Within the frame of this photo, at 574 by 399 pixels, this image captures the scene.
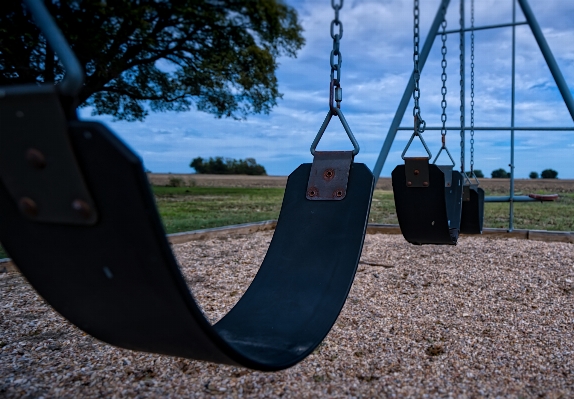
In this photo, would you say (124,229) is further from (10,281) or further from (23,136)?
(10,281)

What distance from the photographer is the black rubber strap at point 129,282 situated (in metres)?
0.69

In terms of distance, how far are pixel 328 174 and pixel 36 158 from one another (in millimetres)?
888

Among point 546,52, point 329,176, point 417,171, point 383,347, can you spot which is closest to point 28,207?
point 329,176

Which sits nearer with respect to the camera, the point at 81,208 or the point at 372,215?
the point at 81,208

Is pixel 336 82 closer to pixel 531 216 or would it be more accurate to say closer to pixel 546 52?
pixel 546 52

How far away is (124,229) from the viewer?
0.72m

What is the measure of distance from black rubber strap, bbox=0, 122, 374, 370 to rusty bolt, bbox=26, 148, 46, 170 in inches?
2.4

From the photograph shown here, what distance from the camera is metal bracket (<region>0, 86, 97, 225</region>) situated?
69 cm

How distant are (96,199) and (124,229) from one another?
57mm

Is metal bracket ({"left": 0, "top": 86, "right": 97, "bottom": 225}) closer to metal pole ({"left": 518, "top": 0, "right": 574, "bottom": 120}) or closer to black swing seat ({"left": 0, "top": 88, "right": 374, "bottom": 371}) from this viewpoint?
black swing seat ({"left": 0, "top": 88, "right": 374, "bottom": 371})

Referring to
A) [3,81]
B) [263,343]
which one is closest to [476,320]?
[263,343]

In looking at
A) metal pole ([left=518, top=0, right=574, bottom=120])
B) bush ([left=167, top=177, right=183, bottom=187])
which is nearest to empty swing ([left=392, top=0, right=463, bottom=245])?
metal pole ([left=518, top=0, right=574, bottom=120])

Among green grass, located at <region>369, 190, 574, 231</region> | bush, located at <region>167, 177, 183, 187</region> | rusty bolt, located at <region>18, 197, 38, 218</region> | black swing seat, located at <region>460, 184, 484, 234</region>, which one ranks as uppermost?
rusty bolt, located at <region>18, 197, 38, 218</region>

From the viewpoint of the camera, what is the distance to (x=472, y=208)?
2.79 m
